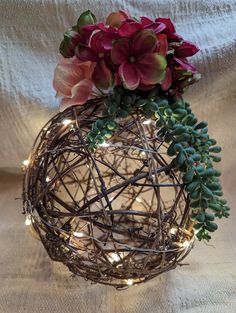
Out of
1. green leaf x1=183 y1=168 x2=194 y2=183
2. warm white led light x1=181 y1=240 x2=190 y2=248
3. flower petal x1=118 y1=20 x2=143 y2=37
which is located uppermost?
flower petal x1=118 y1=20 x2=143 y2=37

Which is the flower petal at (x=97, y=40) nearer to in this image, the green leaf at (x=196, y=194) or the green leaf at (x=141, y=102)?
the green leaf at (x=141, y=102)

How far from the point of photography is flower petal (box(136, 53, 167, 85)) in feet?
1.94

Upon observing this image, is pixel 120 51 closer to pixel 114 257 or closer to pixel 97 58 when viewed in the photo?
pixel 97 58

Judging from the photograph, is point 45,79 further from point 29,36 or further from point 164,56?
point 164,56

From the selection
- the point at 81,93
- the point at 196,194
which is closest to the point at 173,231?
the point at 196,194

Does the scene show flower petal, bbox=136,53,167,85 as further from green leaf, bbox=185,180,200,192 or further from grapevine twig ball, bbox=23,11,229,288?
green leaf, bbox=185,180,200,192

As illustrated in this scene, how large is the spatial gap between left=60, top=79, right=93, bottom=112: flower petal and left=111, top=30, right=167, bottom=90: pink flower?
0.06 m

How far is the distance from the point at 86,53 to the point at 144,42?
0.08 m

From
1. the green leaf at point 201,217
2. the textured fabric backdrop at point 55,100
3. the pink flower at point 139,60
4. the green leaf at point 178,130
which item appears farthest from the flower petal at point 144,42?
the textured fabric backdrop at point 55,100

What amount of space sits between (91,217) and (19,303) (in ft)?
0.77

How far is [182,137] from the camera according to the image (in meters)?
0.60

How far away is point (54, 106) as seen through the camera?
934 millimetres

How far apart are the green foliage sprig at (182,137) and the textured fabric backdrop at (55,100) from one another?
0.86ft

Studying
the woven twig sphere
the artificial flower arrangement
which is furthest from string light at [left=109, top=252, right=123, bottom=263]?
the artificial flower arrangement
